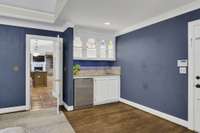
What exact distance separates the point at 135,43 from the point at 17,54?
3546mm

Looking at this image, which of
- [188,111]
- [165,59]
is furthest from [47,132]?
[165,59]

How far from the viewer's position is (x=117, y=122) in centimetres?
302

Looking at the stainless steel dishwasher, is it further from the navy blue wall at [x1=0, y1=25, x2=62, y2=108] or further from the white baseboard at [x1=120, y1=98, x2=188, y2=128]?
the navy blue wall at [x1=0, y1=25, x2=62, y2=108]

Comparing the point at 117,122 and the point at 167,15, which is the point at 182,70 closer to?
the point at 167,15

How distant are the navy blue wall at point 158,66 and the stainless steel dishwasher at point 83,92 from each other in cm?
126

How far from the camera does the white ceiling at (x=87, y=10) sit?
263 cm

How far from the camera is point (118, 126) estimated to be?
2818mm

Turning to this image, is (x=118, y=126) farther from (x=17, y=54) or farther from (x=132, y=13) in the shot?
(x=17, y=54)

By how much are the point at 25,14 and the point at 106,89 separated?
10.7 ft

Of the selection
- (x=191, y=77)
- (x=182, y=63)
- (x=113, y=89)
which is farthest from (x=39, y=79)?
(x=191, y=77)

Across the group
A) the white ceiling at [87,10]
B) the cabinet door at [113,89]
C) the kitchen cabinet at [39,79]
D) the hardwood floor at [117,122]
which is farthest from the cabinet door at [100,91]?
the kitchen cabinet at [39,79]

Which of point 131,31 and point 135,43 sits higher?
point 131,31

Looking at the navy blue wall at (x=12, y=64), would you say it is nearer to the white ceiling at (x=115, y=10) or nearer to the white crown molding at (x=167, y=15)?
the white ceiling at (x=115, y=10)

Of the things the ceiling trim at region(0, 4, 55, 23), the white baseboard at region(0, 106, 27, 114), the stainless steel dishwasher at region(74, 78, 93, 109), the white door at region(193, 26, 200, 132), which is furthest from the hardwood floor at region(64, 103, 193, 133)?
the ceiling trim at region(0, 4, 55, 23)
